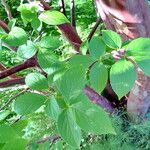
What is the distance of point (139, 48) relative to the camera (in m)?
0.26

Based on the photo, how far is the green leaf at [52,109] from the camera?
0.25 meters

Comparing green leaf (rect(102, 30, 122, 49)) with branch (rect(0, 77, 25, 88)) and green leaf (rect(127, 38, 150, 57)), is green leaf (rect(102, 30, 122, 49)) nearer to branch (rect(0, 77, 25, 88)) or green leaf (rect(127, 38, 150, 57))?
green leaf (rect(127, 38, 150, 57))

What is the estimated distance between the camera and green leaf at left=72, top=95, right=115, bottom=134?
22 centimetres

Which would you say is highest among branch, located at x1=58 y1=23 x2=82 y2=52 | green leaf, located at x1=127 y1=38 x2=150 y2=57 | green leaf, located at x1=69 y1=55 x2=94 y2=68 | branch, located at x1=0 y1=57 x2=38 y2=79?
green leaf, located at x1=127 y1=38 x2=150 y2=57

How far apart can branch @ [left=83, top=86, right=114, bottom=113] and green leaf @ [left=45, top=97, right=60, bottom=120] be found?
1.89 ft

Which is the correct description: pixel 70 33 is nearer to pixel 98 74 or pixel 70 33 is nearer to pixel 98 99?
pixel 98 99

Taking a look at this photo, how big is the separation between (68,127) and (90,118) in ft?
0.06

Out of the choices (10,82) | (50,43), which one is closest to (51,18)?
(50,43)

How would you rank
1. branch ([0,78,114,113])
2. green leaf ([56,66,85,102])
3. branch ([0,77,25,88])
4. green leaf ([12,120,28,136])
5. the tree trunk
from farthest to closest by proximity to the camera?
branch ([0,78,114,113]) < branch ([0,77,25,88]) < the tree trunk < green leaf ([12,120,28,136]) < green leaf ([56,66,85,102])

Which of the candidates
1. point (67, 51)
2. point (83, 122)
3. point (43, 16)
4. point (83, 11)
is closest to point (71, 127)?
point (83, 122)

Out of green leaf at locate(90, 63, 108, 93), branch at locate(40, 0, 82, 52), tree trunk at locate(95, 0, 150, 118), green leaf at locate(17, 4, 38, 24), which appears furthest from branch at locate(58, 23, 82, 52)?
green leaf at locate(90, 63, 108, 93)

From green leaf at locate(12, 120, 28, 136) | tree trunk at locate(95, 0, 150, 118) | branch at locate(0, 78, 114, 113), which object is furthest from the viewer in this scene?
branch at locate(0, 78, 114, 113)

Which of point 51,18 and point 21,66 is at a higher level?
point 51,18

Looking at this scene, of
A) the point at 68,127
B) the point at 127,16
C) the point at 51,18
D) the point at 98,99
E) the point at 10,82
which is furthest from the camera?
the point at 98,99
